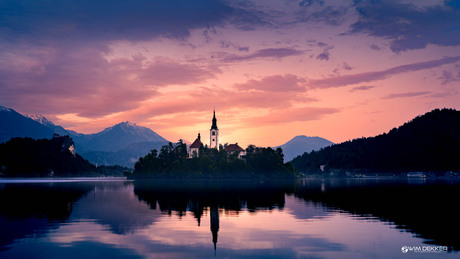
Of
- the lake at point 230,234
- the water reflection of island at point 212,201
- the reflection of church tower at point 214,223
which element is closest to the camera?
the lake at point 230,234

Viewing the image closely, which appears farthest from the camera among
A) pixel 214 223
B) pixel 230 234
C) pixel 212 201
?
pixel 212 201

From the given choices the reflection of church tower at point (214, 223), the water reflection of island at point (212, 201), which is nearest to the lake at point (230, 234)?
the reflection of church tower at point (214, 223)

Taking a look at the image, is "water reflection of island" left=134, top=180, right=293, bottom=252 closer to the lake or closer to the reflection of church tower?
the reflection of church tower

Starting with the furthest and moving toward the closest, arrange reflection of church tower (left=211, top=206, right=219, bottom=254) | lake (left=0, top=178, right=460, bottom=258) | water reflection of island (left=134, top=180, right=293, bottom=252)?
1. water reflection of island (left=134, top=180, right=293, bottom=252)
2. reflection of church tower (left=211, top=206, right=219, bottom=254)
3. lake (left=0, top=178, right=460, bottom=258)

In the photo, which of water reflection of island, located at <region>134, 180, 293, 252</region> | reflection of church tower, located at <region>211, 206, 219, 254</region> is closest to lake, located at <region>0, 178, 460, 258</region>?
reflection of church tower, located at <region>211, 206, 219, 254</region>

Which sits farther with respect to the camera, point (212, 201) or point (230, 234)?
point (212, 201)

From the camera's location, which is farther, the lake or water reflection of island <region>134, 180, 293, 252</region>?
water reflection of island <region>134, 180, 293, 252</region>

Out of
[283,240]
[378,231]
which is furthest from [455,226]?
[283,240]

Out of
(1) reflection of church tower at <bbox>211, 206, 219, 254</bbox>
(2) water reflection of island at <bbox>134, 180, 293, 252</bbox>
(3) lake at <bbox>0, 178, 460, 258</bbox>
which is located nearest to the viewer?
(3) lake at <bbox>0, 178, 460, 258</bbox>

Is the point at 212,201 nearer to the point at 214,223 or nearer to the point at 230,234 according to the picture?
the point at 214,223

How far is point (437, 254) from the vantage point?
76.3 feet

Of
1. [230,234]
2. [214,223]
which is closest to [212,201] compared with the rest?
[214,223]

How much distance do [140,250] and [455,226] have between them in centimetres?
2645

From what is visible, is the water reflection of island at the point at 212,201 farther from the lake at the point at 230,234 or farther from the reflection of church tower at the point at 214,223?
the lake at the point at 230,234
